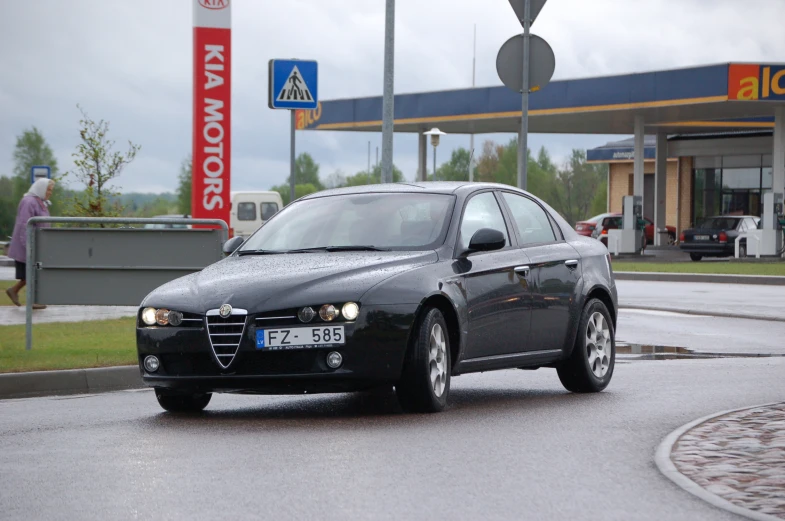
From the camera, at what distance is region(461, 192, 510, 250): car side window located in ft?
32.3

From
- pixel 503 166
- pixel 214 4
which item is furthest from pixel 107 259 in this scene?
pixel 503 166

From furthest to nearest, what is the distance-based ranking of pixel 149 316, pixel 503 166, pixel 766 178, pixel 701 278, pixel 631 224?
pixel 503 166
pixel 766 178
pixel 631 224
pixel 701 278
pixel 149 316

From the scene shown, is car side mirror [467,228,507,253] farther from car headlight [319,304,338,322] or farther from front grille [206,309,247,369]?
front grille [206,309,247,369]

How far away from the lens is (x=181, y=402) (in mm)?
9352

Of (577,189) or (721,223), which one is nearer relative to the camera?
(721,223)

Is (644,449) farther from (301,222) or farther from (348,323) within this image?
(301,222)

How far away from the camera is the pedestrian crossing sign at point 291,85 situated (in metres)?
16.0

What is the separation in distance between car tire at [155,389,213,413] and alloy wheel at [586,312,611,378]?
3047 mm

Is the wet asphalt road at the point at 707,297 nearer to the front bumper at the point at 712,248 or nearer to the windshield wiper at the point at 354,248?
the windshield wiper at the point at 354,248

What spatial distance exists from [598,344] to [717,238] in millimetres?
34727

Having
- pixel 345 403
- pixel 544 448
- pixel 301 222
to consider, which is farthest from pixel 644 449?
pixel 301 222

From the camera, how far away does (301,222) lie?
1009 cm

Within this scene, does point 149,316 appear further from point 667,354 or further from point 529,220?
point 667,354

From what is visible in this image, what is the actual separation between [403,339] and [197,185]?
35.2 feet
